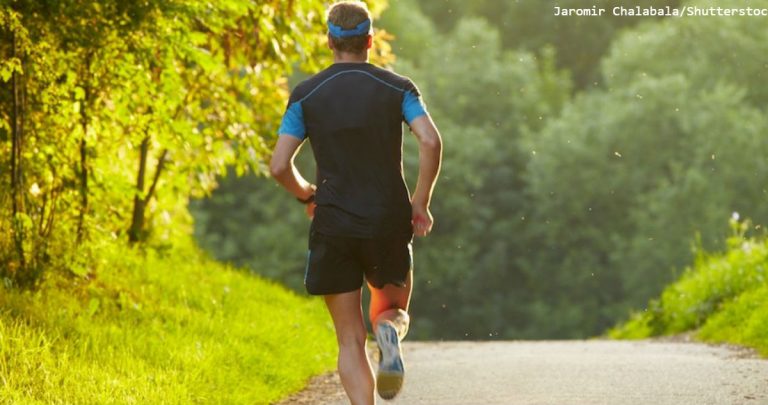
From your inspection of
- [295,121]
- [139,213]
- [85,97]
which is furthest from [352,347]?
[139,213]

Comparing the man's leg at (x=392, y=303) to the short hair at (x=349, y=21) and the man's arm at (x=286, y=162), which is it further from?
the short hair at (x=349, y=21)

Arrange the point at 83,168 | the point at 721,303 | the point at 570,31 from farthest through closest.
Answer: the point at 570,31, the point at 721,303, the point at 83,168

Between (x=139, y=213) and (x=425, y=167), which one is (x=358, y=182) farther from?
(x=139, y=213)

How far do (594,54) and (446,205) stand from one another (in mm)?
15106

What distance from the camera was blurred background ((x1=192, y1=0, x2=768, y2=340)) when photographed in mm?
40469

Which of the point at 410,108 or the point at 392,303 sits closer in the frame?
the point at 410,108

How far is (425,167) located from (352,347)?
0.82 m

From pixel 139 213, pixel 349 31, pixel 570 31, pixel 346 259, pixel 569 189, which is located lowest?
pixel 569 189

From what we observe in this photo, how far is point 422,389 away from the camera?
27.1 feet

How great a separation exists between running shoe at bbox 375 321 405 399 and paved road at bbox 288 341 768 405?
6.21 feet

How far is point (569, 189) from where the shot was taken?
44125mm

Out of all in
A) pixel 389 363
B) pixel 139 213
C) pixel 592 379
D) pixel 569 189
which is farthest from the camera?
pixel 569 189

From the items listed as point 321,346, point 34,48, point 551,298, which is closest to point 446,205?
point 551,298

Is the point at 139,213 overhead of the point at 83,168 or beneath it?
beneath
